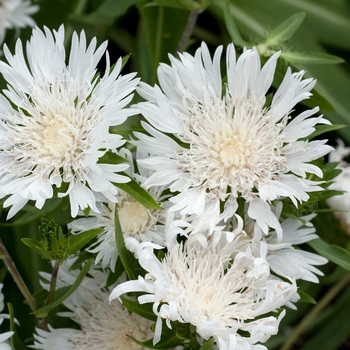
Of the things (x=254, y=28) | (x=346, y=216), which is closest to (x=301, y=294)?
(x=346, y=216)

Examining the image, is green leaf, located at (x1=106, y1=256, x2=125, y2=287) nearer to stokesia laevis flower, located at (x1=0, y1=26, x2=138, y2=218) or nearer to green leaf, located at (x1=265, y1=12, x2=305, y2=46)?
stokesia laevis flower, located at (x1=0, y1=26, x2=138, y2=218)

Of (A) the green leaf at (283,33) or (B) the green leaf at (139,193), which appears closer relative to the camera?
(B) the green leaf at (139,193)

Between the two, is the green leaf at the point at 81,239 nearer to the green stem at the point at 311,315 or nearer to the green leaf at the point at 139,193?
the green leaf at the point at 139,193

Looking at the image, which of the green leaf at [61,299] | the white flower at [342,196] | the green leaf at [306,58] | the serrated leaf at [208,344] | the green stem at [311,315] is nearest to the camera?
the serrated leaf at [208,344]

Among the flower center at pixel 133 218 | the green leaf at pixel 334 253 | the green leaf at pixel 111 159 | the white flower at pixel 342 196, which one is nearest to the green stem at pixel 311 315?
the white flower at pixel 342 196

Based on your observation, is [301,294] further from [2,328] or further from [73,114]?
[2,328]
